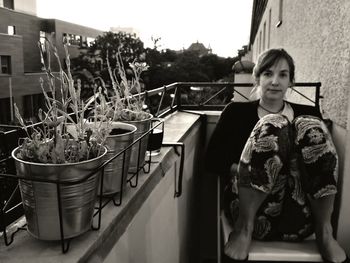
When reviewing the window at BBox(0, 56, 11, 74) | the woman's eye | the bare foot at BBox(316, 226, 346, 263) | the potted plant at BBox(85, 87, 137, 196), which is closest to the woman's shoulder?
the woman's eye

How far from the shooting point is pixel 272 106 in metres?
2.37

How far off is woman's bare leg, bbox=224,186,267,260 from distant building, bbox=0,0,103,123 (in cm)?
1789

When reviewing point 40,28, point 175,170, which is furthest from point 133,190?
point 40,28

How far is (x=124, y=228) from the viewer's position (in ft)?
4.04

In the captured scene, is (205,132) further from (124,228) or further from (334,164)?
(124,228)

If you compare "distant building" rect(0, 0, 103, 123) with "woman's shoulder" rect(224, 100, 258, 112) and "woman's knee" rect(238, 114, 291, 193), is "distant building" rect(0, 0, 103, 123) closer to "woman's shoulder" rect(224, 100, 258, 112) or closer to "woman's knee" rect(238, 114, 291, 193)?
"woman's shoulder" rect(224, 100, 258, 112)

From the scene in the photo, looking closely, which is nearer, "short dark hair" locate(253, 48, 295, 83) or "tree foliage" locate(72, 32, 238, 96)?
"short dark hair" locate(253, 48, 295, 83)

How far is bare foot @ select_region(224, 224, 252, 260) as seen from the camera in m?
1.65

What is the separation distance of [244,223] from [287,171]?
0.30 meters

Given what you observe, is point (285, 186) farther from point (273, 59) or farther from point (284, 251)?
point (273, 59)

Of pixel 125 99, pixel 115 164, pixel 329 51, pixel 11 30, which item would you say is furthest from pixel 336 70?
pixel 11 30

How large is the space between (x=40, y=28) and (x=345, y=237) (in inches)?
1463

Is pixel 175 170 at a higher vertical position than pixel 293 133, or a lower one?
lower

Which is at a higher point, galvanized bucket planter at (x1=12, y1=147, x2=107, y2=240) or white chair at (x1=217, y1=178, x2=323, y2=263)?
galvanized bucket planter at (x1=12, y1=147, x2=107, y2=240)
